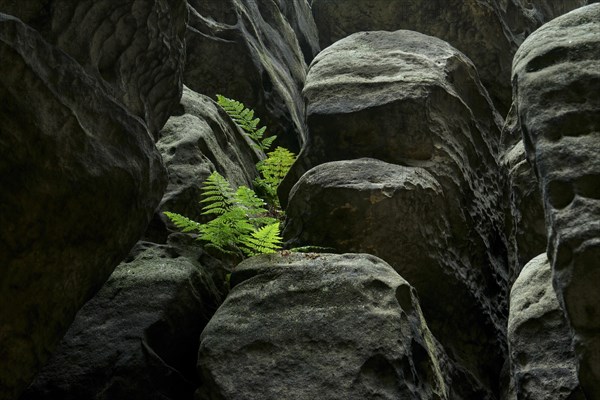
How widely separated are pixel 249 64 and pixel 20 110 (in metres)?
7.81

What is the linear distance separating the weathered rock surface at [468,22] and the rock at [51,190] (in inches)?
337

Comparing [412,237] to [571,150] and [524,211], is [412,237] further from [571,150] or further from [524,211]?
[571,150]

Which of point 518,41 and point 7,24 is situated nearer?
point 7,24

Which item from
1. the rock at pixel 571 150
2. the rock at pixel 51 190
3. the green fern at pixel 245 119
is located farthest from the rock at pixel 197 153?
the rock at pixel 571 150

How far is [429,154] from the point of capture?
8617mm

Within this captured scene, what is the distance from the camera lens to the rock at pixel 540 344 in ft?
16.6

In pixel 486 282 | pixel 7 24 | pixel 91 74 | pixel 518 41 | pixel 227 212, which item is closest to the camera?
pixel 7 24

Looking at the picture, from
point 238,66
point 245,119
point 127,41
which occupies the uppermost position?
point 238,66

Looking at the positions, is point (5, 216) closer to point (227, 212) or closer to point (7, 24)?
point (7, 24)

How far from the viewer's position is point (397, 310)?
5422mm

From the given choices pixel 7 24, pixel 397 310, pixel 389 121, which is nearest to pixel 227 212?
pixel 397 310

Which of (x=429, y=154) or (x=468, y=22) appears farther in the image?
(x=468, y=22)

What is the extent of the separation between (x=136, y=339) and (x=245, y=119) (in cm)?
590

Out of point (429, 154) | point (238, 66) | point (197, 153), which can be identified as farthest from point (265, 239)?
point (238, 66)
